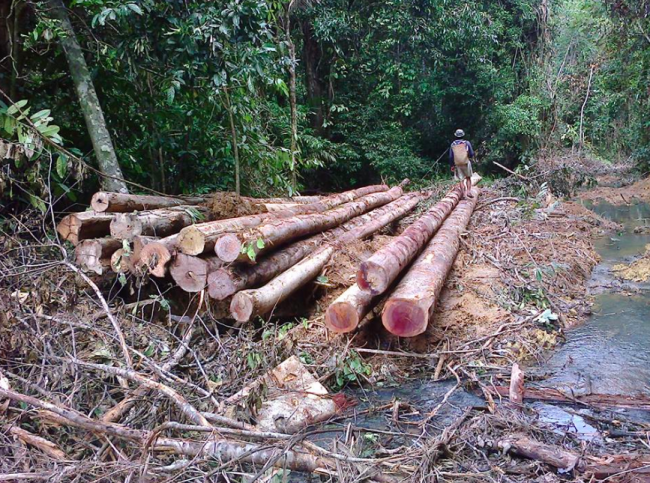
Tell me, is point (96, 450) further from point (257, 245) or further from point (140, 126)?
point (140, 126)

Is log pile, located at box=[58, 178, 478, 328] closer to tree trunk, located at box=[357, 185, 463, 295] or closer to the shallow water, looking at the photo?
tree trunk, located at box=[357, 185, 463, 295]

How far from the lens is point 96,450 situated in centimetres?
268

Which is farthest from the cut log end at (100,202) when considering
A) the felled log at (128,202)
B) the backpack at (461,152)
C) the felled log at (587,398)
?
the backpack at (461,152)

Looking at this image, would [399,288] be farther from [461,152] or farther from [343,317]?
[461,152]

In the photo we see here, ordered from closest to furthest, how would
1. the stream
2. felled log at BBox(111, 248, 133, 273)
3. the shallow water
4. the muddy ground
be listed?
the muddy ground, the stream, the shallow water, felled log at BBox(111, 248, 133, 273)

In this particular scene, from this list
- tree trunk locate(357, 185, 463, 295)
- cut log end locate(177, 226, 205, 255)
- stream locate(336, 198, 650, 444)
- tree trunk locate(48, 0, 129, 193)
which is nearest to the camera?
stream locate(336, 198, 650, 444)

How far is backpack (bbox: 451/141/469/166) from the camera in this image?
10133 mm

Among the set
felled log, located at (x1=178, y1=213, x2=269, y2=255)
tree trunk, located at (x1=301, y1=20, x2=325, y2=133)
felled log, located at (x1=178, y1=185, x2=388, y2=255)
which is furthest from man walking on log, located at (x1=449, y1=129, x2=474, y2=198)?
felled log, located at (x1=178, y1=213, x2=269, y2=255)

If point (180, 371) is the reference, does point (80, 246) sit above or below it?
above

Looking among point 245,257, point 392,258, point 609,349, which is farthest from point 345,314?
point 609,349

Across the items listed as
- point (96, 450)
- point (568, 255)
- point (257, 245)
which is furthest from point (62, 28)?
point (568, 255)

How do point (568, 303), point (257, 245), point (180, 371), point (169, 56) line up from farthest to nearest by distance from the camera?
point (169, 56) → point (568, 303) → point (257, 245) → point (180, 371)

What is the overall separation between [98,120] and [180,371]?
3.60 m

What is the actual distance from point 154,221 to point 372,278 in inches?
92.9
